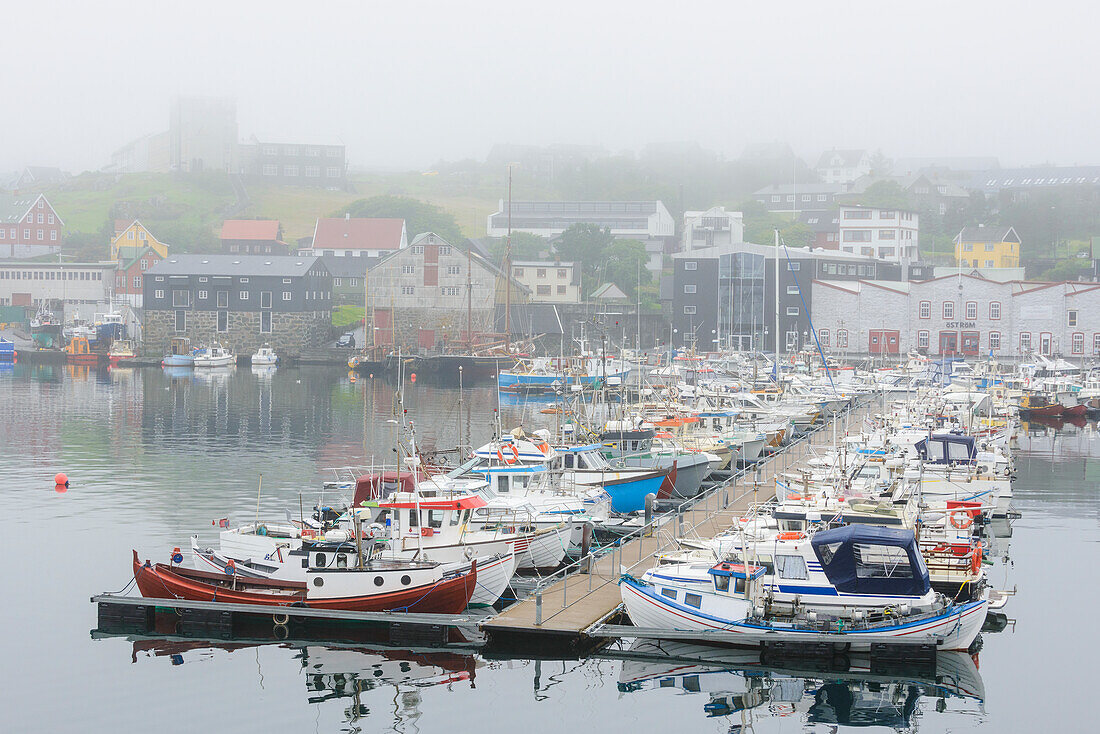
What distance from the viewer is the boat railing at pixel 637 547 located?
2423 cm

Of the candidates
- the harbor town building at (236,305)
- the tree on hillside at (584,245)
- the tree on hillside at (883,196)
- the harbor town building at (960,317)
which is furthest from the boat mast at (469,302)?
the tree on hillside at (883,196)

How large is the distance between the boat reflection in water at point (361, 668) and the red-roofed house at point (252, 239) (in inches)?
4918

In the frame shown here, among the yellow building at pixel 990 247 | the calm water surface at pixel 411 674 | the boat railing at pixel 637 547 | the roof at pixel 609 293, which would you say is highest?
the yellow building at pixel 990 247

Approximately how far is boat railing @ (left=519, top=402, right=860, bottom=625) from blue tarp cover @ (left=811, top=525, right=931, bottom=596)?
4.14m

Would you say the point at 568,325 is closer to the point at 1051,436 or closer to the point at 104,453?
the point at 1051,436

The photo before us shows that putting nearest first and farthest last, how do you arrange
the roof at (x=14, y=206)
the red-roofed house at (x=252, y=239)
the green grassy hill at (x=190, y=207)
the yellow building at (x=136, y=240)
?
the yellow building at (x=136, y=240), the red-roofed house at (x=252, y=239), the green grassy hill at (x=190, y=207), the roof at (x=14, y=206)

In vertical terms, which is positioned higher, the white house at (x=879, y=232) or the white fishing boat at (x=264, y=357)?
the white house at (x=879, y=232)

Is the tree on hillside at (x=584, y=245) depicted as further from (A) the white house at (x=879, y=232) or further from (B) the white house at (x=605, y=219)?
(A) the white house at (x=879, y=232)

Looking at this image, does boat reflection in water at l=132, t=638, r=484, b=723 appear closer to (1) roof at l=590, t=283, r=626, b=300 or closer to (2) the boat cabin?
(2) the boat cabin

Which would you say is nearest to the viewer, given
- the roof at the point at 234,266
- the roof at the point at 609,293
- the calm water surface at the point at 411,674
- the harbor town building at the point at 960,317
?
the calm water surface at the point at 411,674

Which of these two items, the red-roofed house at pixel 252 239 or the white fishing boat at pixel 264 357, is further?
the red-roofed house at pixel 252 239

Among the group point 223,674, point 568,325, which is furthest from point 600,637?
point 568,325

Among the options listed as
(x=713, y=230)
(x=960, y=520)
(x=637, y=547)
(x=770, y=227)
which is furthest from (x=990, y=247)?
(x=637, y=547)

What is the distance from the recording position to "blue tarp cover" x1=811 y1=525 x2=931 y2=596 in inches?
859
